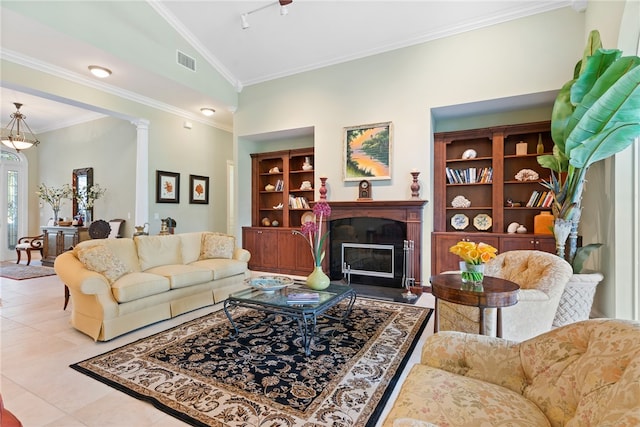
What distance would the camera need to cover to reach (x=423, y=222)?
465 cm

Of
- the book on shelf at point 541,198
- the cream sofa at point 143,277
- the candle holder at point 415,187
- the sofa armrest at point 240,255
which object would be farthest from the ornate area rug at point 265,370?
the book on shelf at point 541,198

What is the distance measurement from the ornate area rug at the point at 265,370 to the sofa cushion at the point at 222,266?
0.75 m

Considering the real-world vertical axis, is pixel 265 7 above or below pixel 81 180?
above

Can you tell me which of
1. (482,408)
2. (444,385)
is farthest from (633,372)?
(444,385)

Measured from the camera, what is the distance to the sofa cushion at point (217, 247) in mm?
4422

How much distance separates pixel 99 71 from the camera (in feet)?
14.8

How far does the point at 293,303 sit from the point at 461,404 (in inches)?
64.9

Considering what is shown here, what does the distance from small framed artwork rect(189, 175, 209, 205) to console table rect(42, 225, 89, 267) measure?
2.20 m

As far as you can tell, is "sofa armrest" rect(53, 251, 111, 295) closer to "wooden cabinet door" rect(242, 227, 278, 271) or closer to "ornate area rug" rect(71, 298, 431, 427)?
"ornate area rug" rect(71, 298, 431, 427)

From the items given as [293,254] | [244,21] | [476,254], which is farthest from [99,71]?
[476,254]

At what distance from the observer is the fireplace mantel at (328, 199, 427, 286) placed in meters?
4.59

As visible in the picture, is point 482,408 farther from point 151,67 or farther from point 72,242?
point 72,242

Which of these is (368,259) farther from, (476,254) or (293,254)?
(476,254)

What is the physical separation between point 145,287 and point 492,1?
17.7ft
